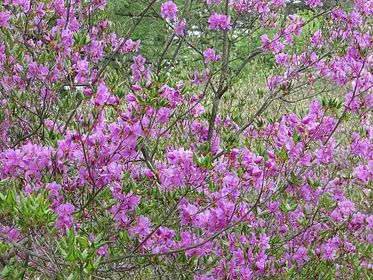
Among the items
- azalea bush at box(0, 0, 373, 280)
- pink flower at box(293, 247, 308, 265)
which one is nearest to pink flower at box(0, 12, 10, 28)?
azalea bush at box(0, 0, 373, 280)

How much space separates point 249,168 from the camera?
2502mm

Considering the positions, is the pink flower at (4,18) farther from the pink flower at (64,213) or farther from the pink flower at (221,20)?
the pink flower at (221,20)

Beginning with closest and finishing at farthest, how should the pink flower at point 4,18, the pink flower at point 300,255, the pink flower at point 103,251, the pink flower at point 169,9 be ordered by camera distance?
1. the pink flower at point 103,251
2. the pink flower at point 4,18
3. the pink flower at point 300,255
4. the pink flower at point 169,9

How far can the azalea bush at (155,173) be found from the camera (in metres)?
2.26

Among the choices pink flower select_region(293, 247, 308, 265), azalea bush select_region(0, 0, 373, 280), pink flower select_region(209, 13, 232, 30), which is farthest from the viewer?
pink flower select_region(209, 13, 232, 30)

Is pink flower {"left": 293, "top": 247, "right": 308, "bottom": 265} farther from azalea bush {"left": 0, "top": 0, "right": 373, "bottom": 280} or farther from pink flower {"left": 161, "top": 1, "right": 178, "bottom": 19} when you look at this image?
pink flower {"left": 161, "top": 1, "right": 178, "bottom": 19}

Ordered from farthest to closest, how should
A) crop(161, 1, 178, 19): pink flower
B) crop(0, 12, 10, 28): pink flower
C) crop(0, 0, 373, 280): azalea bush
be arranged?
crop(161, 1, 178, 19): pink flower < crop(0, 12, 10, 28): pink flower < crop(0, 0, 373, 280): azalea bush

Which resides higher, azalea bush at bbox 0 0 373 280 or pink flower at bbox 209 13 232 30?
pink flower at bbox 209 13 232 30

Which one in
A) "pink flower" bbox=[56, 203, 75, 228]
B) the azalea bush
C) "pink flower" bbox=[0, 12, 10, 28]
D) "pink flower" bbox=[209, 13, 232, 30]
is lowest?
"pink flower" bbox=[56, 203, 75, 228]

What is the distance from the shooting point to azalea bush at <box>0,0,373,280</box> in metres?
2.26

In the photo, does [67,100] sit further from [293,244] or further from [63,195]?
[293,244]

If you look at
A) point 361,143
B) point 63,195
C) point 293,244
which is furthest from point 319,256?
point 63,195

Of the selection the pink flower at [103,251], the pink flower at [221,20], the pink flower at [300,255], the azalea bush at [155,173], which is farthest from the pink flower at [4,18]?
the pink flower at [300,255]

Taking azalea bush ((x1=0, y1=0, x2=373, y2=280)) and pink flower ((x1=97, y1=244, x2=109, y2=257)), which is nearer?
azalea bush ((x1=0, y1=0, x2=373, y2=280))
